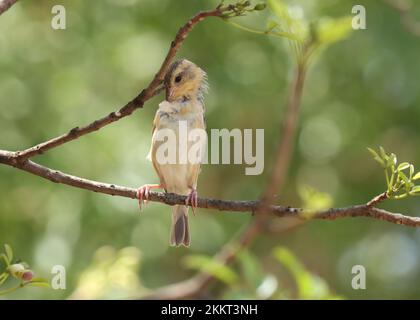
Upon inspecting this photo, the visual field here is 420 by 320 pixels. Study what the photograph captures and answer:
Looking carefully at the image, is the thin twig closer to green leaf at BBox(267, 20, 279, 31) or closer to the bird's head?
green leaf at BBox(267, 20, 279, 31)

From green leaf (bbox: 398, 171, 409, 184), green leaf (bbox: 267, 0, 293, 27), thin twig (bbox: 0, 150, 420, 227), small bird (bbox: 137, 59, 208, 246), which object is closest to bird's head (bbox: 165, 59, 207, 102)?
small bird (bbox: 137, 59, 208, 246)

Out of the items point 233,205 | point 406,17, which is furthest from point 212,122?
point 233,205

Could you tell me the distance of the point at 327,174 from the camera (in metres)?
8.18

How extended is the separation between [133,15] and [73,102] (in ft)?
4.42

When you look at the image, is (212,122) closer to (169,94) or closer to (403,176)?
(169,94)

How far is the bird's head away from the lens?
5.09m

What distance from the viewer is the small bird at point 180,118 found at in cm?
512

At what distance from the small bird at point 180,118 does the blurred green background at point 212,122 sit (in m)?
1.25

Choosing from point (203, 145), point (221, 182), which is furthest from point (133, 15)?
point (203, 145)

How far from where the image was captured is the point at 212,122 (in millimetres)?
7641

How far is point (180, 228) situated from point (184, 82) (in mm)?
1062

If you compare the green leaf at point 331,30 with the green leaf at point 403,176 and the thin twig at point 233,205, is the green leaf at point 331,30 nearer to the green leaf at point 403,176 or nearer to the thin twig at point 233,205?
the thin twig at point 233,205

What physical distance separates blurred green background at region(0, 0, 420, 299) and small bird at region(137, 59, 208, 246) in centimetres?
125

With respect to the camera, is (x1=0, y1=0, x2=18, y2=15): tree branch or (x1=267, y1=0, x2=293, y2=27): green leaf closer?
(x1=267, y1=0, x2=293, y2=27): green leaf
